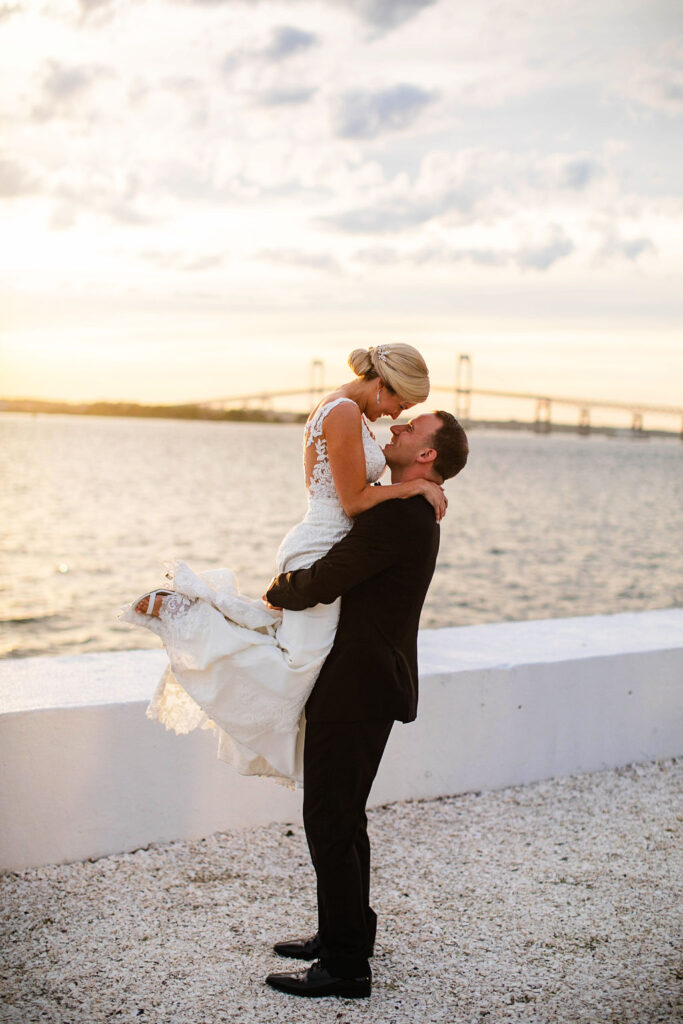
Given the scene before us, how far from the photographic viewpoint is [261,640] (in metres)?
2.41

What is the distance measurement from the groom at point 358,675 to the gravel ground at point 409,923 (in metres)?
0.16

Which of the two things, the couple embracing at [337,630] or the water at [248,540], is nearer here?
the couple embracing at [337,630]

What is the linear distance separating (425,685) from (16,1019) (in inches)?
68.1

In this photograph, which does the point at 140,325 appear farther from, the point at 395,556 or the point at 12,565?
the point at 395,556

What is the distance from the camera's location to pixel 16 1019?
7.46 feet

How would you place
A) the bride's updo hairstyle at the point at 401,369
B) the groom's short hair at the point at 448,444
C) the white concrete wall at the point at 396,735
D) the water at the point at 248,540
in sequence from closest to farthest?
A: 1. the bride's updo hairstyle at the point at 401,369
2. the groom's short hair at the point at 448,444
3. the white concrete wall at the point at 396,735
4. the water at the point at 248,540

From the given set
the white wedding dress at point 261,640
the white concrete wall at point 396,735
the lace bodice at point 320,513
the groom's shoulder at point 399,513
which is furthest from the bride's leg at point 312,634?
the white concrete wall at point 396,735

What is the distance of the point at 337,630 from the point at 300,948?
0.88 meters

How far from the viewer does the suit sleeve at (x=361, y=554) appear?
2250 millimetres

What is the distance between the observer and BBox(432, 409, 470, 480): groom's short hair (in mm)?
2336

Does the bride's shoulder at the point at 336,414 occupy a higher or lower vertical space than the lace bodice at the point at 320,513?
higher

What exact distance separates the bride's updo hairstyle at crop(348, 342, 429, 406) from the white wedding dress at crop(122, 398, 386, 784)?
125 millimetres

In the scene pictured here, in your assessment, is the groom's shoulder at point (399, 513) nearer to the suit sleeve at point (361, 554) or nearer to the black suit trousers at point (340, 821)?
the suit sleeve at point (361, 554)

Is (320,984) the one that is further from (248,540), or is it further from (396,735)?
(248,540)
